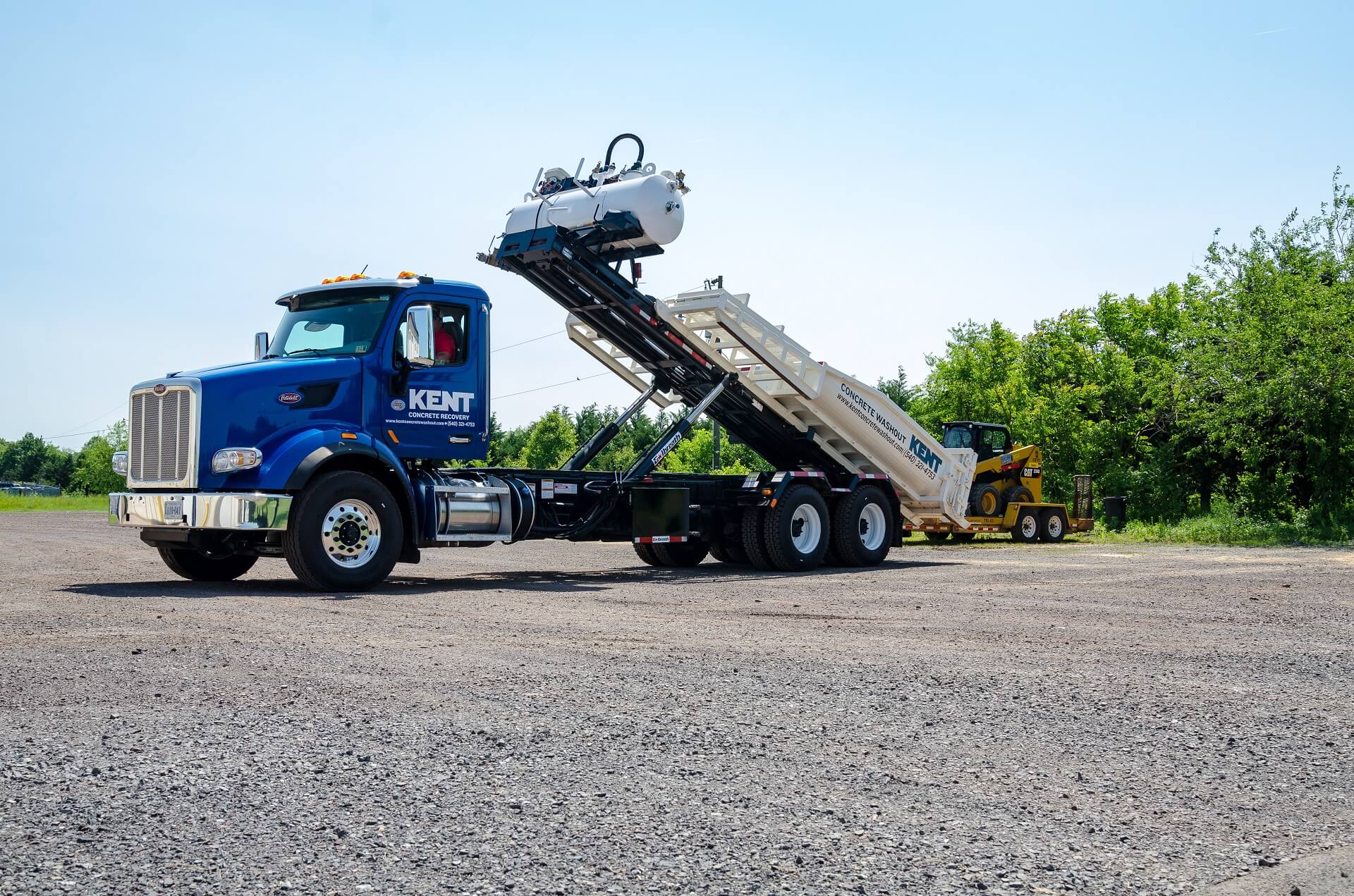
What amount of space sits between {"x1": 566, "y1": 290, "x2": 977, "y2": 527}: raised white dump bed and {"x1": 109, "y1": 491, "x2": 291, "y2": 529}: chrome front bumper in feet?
19.9

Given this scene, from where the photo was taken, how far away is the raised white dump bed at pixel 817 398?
52.4 ft

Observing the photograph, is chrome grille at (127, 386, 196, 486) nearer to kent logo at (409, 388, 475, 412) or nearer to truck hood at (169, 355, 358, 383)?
truck hood at (169, 355, 358, 383)

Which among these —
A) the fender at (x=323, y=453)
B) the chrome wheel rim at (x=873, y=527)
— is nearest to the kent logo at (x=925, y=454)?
the chrome wheel rim at (x=873, y=527)

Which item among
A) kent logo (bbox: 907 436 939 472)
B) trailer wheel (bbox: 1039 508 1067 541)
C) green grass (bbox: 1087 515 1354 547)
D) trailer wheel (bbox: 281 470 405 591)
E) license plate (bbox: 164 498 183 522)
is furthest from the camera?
trailer wheel (bbox: 1039 508 1067 541)

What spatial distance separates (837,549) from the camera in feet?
56.8

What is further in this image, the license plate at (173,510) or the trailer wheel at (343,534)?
the trailer wheel at (343,534)

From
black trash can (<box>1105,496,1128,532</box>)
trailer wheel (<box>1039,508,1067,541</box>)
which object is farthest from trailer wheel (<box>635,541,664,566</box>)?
black trash can (<box>1105,496,1128,532</box>)

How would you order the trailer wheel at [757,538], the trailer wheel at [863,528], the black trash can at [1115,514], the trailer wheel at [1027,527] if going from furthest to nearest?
the black trash can at [1115,514] < the trailer wheel at [1027,527] < the trailer wheel at [863,528] < the trailer wheel at [757,538]

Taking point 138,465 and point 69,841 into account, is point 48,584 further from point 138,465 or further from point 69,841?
point 69,841

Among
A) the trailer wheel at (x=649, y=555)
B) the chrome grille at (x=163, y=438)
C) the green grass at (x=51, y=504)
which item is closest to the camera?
the chrome grille at (x=163, y=438)

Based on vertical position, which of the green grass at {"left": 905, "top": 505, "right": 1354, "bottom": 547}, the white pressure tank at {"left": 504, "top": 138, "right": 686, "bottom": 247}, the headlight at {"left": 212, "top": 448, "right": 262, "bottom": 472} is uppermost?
the white pressure tank at {"left": 504, "top": 138, "right": 686, "bottom": 247}

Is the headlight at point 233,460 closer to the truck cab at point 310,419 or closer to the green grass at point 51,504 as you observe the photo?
the truck cab at point 310,419

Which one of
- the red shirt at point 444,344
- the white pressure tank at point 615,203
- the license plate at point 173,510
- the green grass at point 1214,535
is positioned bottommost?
the green grass at point 1214,535

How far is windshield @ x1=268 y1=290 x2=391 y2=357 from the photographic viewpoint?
12.9 metres
